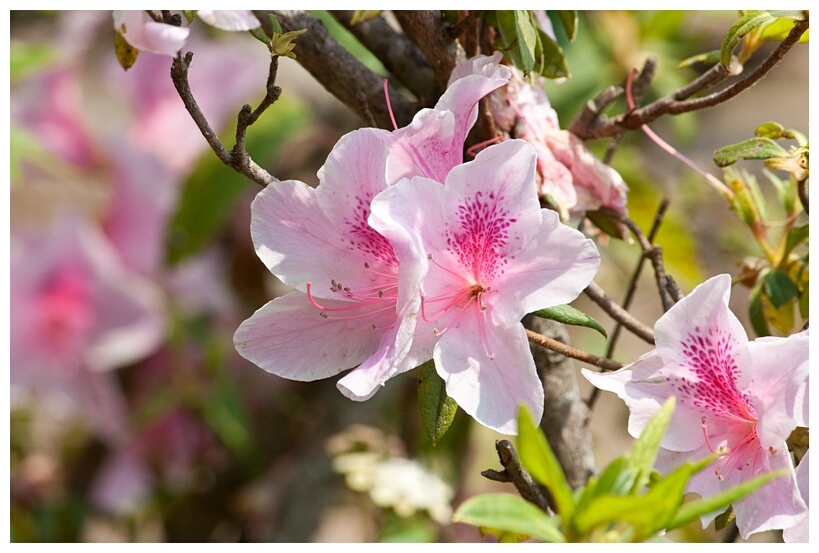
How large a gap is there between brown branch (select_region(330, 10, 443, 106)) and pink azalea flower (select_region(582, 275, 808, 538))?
0.74 ft

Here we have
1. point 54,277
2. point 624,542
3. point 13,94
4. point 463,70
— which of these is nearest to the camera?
point 624,542

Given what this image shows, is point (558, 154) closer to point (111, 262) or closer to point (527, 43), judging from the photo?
point (527, 43)

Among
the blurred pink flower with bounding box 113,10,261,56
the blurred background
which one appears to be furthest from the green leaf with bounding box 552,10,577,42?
the blurred background

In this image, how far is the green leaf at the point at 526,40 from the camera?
1.56 ft

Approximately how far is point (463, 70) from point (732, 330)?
0.65 feet

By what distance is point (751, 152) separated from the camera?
0.50 m

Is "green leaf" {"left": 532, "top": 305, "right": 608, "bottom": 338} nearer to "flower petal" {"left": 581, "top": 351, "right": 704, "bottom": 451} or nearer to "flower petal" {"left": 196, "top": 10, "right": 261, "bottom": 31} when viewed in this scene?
"flower petal" {"left": 581, "top": 351, "right": 704, "bottom": 451}

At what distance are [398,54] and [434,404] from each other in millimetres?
263

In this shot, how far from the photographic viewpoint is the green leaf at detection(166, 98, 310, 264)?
1.19 meters

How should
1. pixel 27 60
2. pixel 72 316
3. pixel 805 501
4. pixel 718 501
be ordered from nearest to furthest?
1. pixel 718 501
2. pixel 805 501
3. pixel 27 60
4. pixel 72 316

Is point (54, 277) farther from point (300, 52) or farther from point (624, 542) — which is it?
point (624, 542)

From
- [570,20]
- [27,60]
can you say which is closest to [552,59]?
[570,20]
